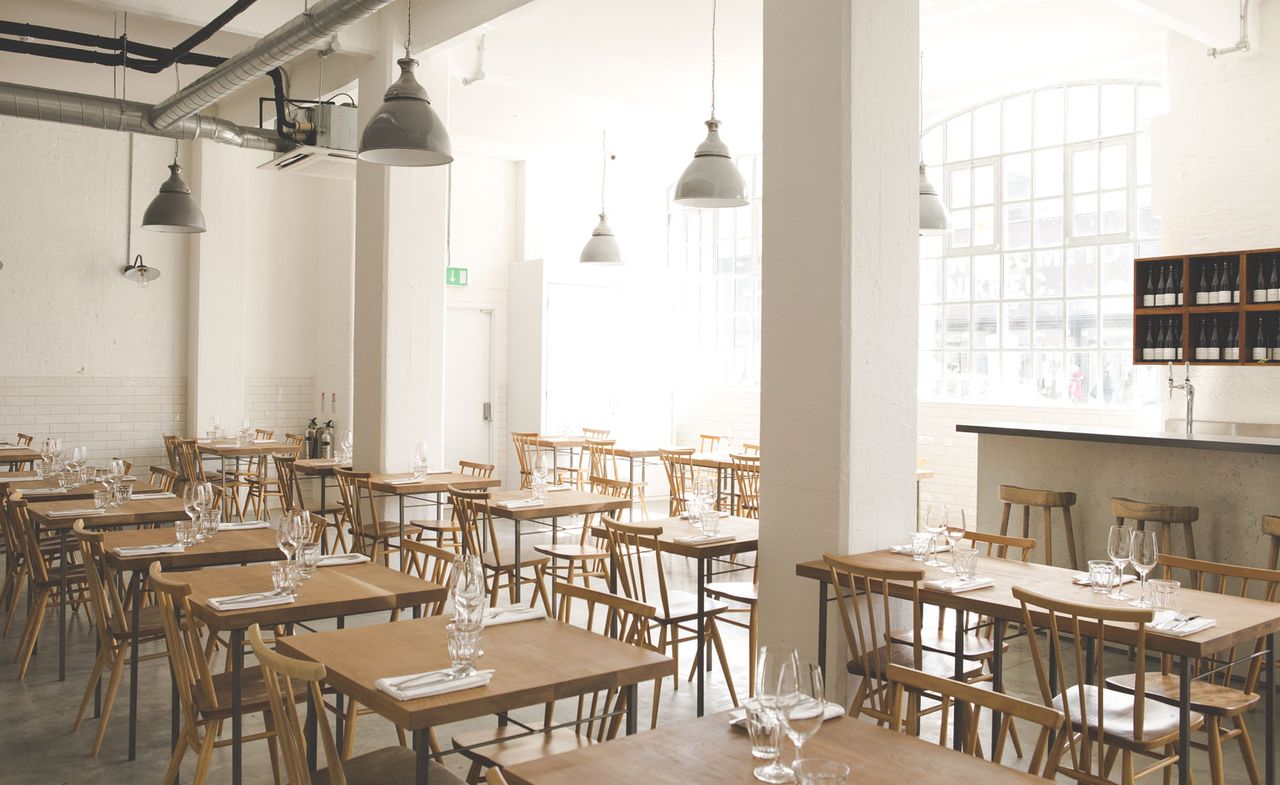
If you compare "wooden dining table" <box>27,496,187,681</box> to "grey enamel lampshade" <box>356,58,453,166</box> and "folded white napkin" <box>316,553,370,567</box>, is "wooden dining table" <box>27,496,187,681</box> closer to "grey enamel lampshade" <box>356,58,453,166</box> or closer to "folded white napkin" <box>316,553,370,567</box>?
"folded white napkin" <box>316,553,370,567</box>

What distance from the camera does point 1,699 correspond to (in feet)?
16.0

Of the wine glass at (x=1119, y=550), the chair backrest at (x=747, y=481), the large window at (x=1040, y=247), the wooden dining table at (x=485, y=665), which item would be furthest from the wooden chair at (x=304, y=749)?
the large window at (x=1040, y=247)

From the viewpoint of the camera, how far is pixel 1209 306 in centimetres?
725

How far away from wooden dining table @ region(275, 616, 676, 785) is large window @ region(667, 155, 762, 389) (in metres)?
9.19

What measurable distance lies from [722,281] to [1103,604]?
368 inches

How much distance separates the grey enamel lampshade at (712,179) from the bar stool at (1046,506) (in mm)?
2365

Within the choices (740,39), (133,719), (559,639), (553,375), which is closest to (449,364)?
(553,375)

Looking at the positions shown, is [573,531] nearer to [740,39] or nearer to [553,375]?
[553,375]

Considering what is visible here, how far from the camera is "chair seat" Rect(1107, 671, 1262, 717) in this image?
11.1 ft

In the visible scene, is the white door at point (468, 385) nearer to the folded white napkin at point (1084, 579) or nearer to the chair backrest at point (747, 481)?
the chair backrest at point (747, 481)

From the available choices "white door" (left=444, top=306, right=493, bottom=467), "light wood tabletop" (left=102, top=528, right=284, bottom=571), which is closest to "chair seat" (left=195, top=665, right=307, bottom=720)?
"light wood tabletop" (left=102, top=528, right=284, bottom=571)

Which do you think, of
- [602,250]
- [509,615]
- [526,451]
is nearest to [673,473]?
[526,451]

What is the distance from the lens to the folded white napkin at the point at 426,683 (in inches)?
97.8

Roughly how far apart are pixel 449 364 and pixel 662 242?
10.5 ft
